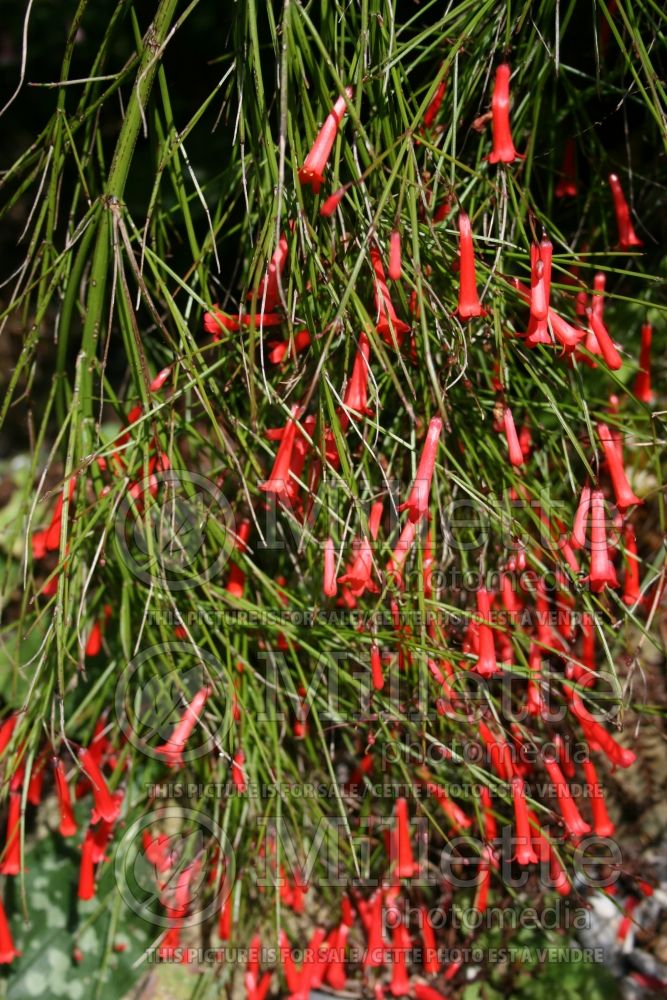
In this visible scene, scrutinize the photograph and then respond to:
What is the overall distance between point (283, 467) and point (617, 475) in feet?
1.53

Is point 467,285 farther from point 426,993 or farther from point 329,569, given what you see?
point 426,993

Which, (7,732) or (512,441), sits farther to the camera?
(7,732)

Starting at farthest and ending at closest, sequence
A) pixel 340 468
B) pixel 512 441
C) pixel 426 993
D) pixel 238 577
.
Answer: pixel 426 993 → pixel 238 577 → pixel 340 468 → pixel 512 441

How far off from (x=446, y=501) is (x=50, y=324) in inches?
74.7

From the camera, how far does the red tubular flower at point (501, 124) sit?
1076 millimetres

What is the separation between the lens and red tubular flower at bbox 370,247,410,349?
1.02m

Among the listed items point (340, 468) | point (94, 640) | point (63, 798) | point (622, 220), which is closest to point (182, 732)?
point (63, 798)

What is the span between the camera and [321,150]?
96 centimetres

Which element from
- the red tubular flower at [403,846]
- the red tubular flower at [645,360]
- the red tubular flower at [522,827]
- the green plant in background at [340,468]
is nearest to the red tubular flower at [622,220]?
the green plant in background at [340,468]

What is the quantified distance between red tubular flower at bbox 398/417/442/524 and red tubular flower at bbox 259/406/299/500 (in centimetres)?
18

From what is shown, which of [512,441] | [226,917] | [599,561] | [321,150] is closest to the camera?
[321,150]

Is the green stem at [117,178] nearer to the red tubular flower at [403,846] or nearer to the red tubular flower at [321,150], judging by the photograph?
the red tubular flower at [321,150]

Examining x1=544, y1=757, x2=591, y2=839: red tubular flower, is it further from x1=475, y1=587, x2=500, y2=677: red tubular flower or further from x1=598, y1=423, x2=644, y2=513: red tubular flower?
x1=598, y1=423, x2=644, y2=513: red tubular flower

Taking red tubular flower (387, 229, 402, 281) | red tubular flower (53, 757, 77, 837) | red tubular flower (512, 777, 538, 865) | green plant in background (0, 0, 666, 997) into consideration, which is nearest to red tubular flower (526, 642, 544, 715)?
green plant in background (0, 0, 666, 997)
